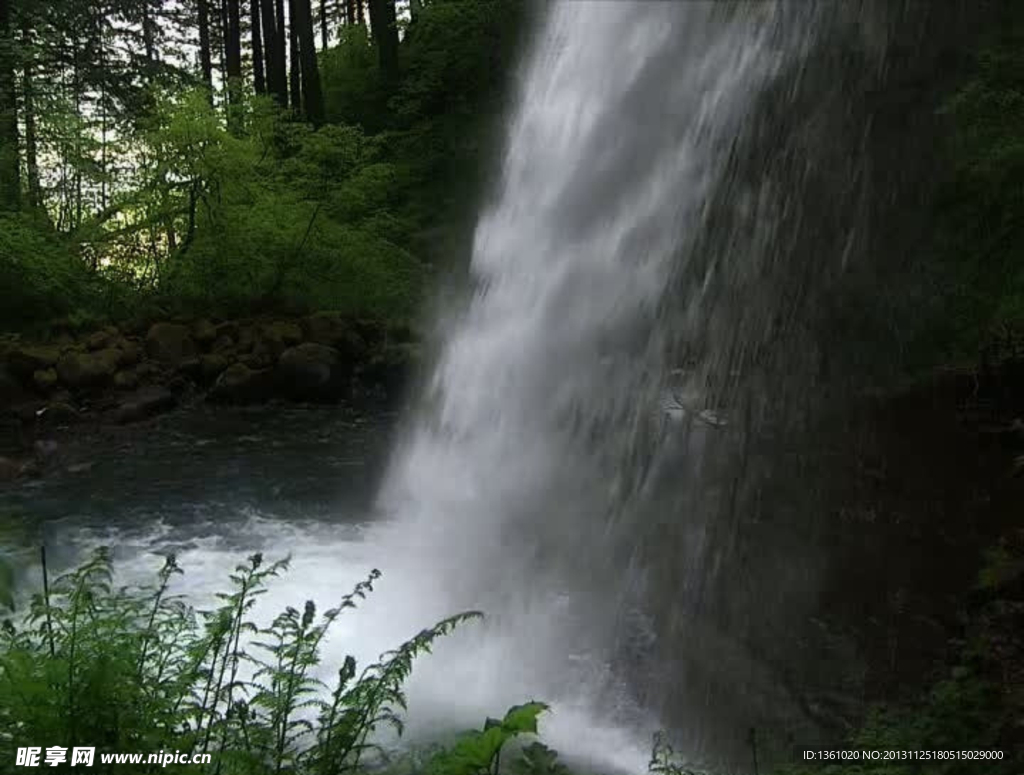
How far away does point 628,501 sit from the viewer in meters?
7.78

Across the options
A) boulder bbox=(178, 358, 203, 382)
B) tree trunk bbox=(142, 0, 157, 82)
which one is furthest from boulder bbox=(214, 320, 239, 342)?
tree trunk bbox=(142, 0, 157, 82)

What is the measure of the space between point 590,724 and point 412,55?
22151 millimetres

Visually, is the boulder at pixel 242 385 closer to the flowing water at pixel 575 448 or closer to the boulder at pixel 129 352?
the flowing water at pixel 575 448

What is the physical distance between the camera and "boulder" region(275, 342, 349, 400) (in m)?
13.8

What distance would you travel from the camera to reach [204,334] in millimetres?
14750

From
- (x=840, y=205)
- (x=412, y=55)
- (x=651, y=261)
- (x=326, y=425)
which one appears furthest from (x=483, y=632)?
(x=412, y=55)

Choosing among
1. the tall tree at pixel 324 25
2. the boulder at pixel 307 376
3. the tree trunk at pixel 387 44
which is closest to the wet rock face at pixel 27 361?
the boulder at pixel 307 376

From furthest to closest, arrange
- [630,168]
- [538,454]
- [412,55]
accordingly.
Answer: [412,55] → [630,168] → [538,454]

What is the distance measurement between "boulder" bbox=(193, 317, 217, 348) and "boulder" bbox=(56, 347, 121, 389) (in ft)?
5.44

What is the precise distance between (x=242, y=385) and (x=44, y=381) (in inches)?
116

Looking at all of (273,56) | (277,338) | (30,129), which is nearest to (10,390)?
(277,338)

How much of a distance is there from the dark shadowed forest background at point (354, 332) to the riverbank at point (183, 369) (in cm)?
5

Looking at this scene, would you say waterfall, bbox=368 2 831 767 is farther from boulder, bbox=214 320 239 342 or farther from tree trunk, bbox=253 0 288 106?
tree trunk, bbox=253 0 288 106

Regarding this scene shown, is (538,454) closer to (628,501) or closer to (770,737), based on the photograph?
(628,501)
